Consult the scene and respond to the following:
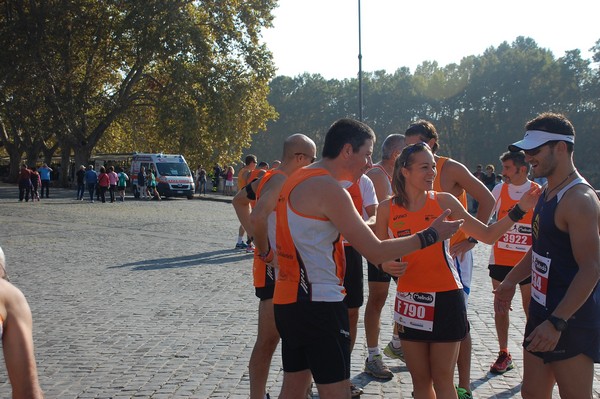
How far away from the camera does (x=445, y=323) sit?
4219 millimetres

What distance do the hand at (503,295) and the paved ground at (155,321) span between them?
1364 mm

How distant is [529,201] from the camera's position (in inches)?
176

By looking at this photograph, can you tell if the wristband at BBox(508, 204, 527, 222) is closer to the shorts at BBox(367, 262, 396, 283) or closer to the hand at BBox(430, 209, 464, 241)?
the hand at BBox(430, 209, 464, 241)

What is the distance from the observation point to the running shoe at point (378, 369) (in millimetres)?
6031

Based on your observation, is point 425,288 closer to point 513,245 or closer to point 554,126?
point 554,126

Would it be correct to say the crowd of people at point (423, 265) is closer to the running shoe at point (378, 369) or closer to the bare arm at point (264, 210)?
the bare arm at point (264, 210)

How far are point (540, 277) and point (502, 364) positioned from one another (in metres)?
2.47

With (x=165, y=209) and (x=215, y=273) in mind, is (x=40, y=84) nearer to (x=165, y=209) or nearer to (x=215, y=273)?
(x=165, y=209)

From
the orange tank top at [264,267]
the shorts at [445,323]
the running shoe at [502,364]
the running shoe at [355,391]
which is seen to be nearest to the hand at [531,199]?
the shorts at [445,323]

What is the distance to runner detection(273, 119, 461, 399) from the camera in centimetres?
363

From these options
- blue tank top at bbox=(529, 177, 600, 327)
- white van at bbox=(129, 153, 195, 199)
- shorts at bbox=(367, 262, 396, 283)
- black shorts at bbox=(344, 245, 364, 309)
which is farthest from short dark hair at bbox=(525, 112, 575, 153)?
white van at bbox=(129, 153, 195, 199)

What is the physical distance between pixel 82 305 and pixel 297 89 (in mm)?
99184

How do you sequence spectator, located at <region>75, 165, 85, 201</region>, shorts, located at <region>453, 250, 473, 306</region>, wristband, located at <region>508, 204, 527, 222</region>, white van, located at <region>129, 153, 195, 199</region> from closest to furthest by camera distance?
wristband, located at <region>508, 204, 527, 222</region> < shorts, located at <region>453, 250, 473, 306</region> < spectator, located at <region>75, 165, 85, 201</region> < white van, located at <region>129, 153, 195, 199</region>

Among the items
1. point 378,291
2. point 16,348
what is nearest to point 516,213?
point 378,291
